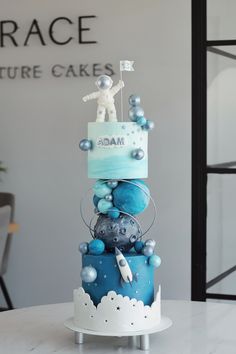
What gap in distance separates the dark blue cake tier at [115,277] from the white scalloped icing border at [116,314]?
0.7 inches

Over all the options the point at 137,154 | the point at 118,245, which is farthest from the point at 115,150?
the point at 118,245

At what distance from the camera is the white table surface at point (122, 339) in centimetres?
232

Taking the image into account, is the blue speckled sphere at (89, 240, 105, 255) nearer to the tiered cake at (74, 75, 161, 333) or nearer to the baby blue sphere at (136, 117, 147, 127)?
the tiered cake at (74, 75, 161, 333)

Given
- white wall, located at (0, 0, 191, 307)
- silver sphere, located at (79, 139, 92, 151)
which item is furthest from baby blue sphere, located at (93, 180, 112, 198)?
white wall, located at (0, 0, 191, 307)

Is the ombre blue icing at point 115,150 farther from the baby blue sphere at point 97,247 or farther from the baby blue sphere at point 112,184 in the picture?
the baby blue sphere at point 97,247

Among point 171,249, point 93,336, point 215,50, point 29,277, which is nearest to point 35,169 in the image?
point 29,277

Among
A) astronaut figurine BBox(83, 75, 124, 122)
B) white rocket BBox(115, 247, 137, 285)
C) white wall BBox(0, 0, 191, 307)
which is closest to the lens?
white rocket BBox(115, 247, 137, 285)

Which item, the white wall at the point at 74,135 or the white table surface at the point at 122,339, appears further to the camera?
the white wall at the point at 74,135

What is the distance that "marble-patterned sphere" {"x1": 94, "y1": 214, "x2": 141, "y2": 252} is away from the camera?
7.63ft

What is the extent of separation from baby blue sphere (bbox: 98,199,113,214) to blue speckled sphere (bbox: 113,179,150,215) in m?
0.02

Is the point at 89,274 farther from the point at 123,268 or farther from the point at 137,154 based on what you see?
the point at 137,154

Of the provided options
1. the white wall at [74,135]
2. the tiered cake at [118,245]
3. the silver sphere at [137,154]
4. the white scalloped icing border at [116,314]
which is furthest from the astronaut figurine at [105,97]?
the white wall at [74,135]

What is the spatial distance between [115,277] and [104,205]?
0.22m

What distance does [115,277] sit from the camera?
7.52ft
